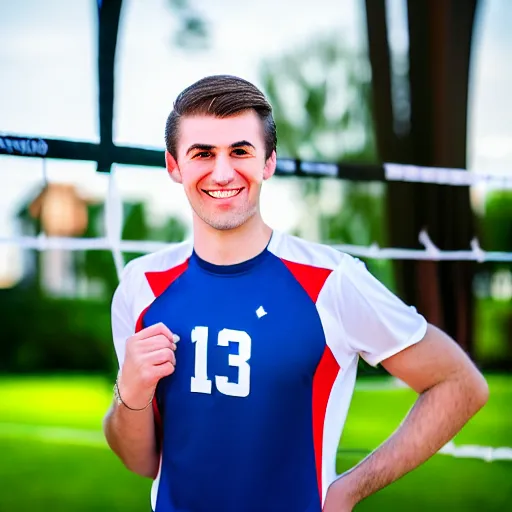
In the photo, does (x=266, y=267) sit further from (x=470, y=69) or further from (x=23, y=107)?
(x=23, y=107)

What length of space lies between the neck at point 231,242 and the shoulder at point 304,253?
1.3 inches

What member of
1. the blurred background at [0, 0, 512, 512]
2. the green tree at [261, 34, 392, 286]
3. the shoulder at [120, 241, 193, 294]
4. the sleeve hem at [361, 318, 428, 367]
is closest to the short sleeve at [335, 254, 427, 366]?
the sleeve hem at [361, 318, 428, 367]

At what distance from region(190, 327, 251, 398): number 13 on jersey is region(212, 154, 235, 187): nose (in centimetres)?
26

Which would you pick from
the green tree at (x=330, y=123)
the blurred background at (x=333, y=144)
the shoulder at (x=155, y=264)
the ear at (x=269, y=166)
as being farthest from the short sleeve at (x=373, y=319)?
the green tree at (x=330, y=123)

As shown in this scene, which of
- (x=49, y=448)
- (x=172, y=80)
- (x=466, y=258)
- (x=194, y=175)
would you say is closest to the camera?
(x=194, y=175)

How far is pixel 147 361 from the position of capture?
108 centimetres

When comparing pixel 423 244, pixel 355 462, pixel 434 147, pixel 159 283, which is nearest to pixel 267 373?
pixel 159 283

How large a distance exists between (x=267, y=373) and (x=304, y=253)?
0.75 feet

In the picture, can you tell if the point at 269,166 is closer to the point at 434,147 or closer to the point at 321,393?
the point at 321,393

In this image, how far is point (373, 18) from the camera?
188cm

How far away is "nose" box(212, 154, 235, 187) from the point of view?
1.08 metres

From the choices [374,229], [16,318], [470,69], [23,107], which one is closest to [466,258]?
[374,229]

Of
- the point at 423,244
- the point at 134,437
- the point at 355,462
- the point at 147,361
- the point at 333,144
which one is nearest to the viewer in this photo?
the point at 147,361

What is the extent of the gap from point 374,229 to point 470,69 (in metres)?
0.53
